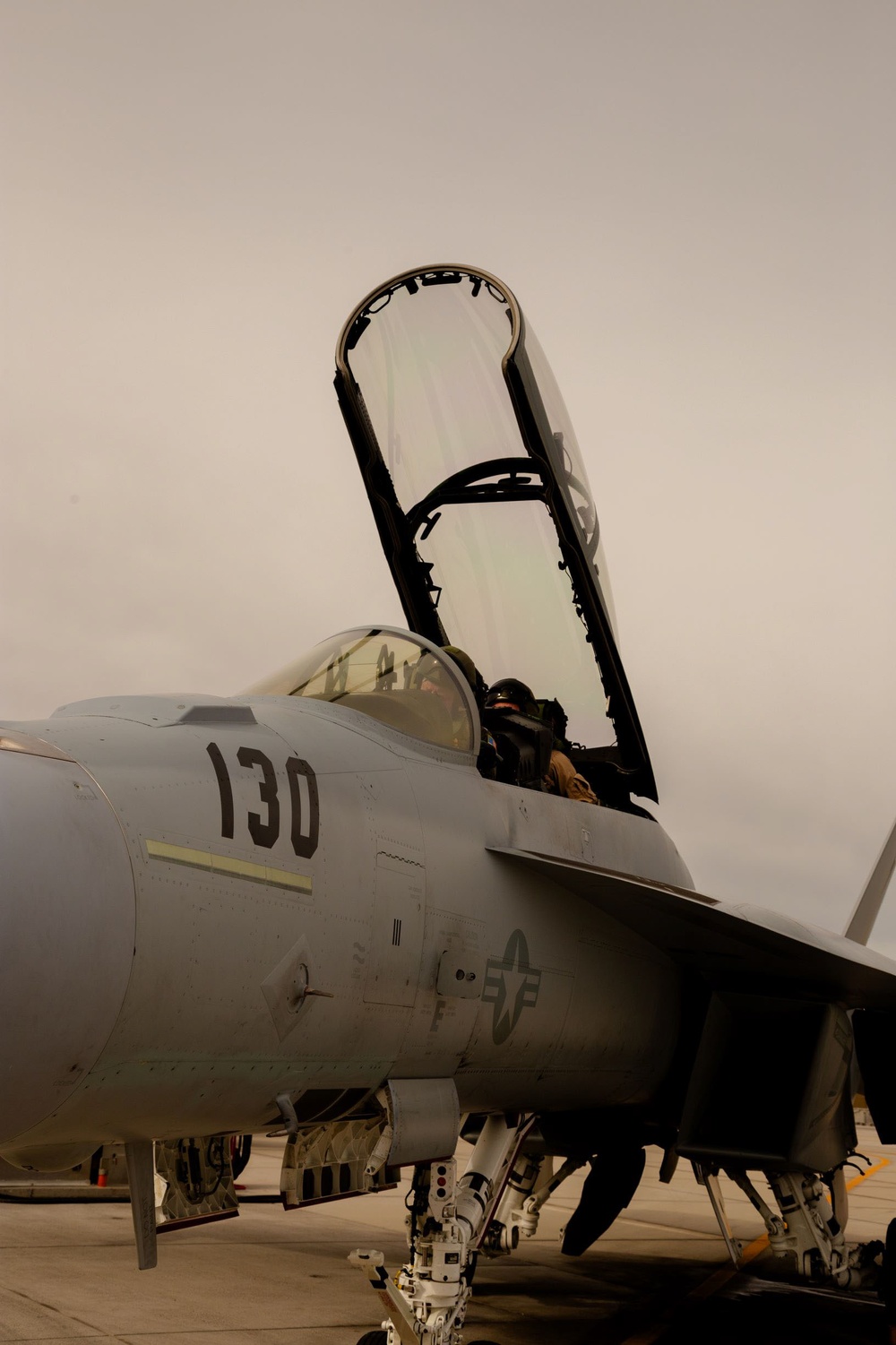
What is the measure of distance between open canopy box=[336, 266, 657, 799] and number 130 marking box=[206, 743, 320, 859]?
10.2 ft

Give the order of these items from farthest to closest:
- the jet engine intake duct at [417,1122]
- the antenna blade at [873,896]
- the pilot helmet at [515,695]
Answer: the antenna blade at [873,896] < the pilot helmet at [515,695] < the jet engine intake duct at [417,1122]

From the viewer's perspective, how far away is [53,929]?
2.87 meters

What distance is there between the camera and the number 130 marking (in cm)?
363

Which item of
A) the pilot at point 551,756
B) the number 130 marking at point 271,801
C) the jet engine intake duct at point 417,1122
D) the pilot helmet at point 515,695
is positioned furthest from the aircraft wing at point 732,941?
the pilot helmet at point 515,695

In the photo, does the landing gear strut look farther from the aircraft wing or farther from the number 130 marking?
the number 130 marking

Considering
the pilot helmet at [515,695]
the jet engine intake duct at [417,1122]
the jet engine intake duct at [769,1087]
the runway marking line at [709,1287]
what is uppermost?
the pilot helmet at [515,695]

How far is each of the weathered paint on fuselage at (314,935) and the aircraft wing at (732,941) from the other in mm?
124

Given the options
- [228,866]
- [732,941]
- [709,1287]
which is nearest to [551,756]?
[732,941]

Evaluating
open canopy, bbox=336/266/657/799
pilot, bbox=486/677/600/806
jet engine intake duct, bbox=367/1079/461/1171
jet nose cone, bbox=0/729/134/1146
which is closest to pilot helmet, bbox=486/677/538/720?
pilot, bbox=486/677/600/806

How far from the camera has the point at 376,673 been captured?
503 cm

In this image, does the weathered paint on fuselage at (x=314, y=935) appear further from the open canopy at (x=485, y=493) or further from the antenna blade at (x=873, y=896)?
the antenna blade at (x=873, y=896)

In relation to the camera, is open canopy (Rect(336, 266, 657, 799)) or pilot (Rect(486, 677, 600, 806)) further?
open canopy (Rect(336, 266, 657, 799))

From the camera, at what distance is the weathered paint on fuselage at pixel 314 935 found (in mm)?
3178

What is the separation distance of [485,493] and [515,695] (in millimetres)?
1244
